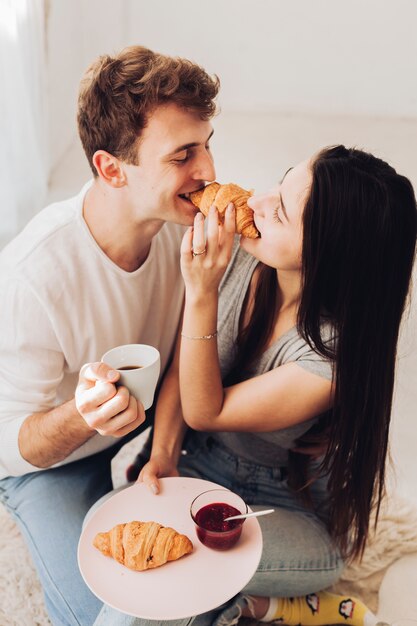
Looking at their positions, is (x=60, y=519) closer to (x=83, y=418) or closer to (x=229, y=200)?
(x=83, y=418)

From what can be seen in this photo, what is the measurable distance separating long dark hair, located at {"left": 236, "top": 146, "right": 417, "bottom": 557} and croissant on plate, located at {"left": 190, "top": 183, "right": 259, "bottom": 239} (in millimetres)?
172

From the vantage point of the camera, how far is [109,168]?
63.0 inches

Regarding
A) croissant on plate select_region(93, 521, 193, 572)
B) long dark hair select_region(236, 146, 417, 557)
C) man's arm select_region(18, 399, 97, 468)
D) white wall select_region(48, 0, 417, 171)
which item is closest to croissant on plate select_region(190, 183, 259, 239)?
long dark hair select_region(236, 146, 417, 557)

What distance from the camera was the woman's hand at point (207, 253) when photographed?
4.92 feet

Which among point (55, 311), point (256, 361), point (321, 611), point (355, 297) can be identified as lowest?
point (321, 611)

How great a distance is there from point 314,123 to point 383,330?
2669mm

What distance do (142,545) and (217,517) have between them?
16 centimetres

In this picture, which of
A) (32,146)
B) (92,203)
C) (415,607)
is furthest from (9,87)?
(415,607)

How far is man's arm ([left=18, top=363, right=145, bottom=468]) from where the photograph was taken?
4.09 feet

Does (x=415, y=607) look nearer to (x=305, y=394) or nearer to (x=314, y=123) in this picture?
(x=305, y=394)

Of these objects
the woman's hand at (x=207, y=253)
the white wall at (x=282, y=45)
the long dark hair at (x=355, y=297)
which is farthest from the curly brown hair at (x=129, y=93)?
the white wall at (x=282, y=45)

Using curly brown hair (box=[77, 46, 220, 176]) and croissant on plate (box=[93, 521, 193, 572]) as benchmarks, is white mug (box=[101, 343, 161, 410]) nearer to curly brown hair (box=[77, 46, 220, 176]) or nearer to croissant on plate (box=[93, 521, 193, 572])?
croissant on plate (box=[93, 521, 193, 572])

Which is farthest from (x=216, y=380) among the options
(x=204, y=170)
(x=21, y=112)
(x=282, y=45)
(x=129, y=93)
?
(x=282, y=45)

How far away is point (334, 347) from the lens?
1536mm
